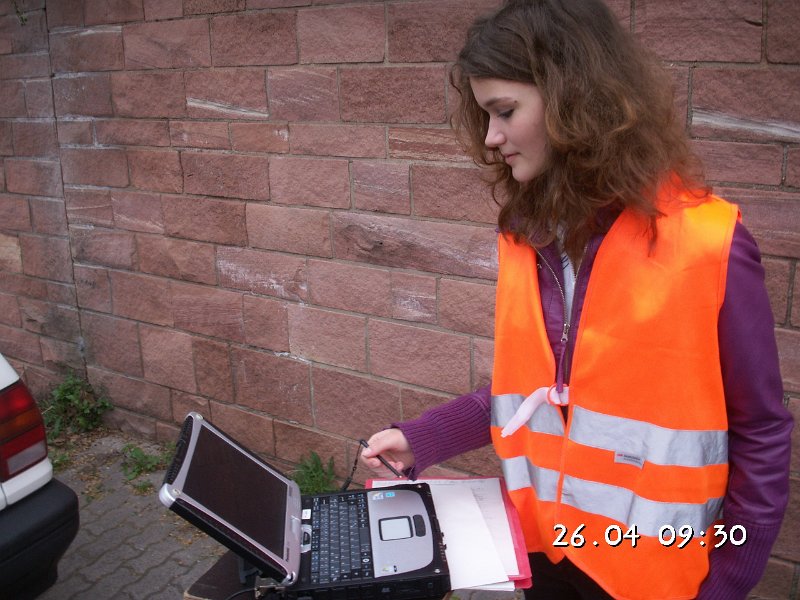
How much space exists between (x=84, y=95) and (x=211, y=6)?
1090mm

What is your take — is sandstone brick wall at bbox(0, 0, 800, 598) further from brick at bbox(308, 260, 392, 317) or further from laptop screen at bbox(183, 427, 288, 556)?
laptop screen at bbox(183, 427, 288, 556)

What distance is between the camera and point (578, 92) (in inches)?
56.4

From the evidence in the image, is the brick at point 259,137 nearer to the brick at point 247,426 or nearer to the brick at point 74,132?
the brick at point 74,132

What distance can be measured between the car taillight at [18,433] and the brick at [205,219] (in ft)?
4.21

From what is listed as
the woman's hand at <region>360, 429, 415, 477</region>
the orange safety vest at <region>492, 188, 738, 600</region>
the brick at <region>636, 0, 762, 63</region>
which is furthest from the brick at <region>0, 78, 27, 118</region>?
the orange safety vest at <region>492, 188, 738, 600</region>

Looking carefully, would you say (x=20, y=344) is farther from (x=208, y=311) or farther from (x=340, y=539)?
(x=340, y=539)

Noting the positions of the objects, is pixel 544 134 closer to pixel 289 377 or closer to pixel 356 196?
pixel 356 196

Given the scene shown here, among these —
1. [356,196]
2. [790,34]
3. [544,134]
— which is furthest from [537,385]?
[356,196]

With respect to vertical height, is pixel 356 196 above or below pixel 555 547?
above

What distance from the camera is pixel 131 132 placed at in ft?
13.3

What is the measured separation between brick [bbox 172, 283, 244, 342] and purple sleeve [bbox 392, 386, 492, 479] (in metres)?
2.17

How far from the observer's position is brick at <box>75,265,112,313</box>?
4430mm

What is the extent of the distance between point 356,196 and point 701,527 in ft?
6.94

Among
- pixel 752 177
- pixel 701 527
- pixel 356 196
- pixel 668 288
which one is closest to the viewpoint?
pixel 668 288
